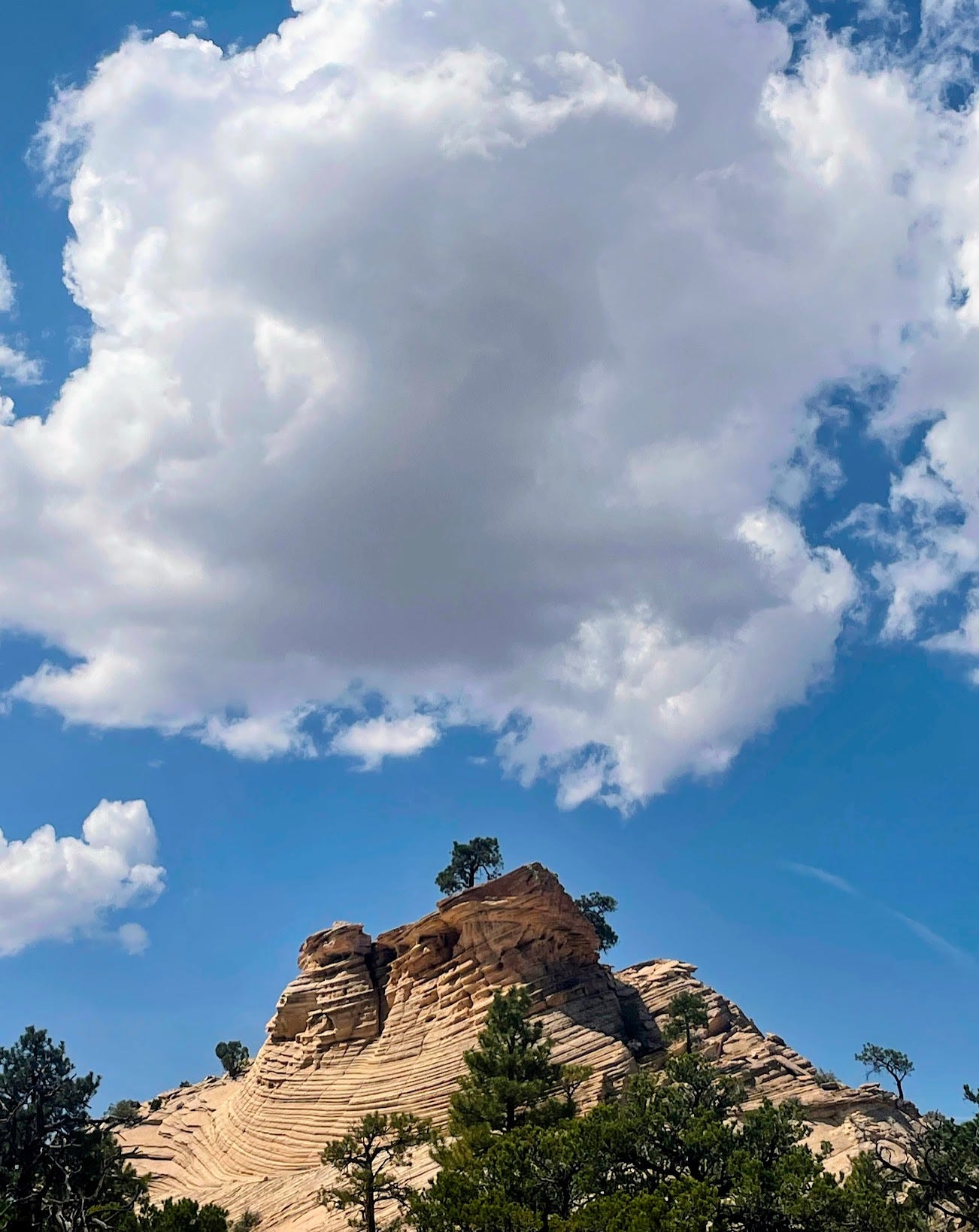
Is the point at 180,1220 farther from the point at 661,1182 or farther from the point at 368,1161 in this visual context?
the point at 661,1182

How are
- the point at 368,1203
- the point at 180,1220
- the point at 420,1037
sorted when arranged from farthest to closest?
the point at 420,1037 < the point at 368,1203 < the point at 180,1220

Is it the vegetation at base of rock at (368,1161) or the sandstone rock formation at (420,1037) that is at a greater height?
the sandstone rock formation at (420,1037)

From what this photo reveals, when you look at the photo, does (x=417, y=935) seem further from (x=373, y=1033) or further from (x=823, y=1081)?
(x=823, y=1081)

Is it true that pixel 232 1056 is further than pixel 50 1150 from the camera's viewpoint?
Yes

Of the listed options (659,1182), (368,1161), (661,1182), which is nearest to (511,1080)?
(368,1161)

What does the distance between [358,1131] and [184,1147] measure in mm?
44506

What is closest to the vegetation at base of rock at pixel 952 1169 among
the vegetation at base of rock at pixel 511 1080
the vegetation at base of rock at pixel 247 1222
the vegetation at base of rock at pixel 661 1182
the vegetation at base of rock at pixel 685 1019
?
the vegetation at base of rock at pixel 661 1182

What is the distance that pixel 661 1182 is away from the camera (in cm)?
3106

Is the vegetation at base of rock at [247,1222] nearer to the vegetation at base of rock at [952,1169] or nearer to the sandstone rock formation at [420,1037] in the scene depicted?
the sandstone rock formation at [420,1037]

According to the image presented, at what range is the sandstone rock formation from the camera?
200 feet

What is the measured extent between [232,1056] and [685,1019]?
65318 mm

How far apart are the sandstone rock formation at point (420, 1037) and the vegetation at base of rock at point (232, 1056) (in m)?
20.7

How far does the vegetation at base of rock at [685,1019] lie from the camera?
63125 mm

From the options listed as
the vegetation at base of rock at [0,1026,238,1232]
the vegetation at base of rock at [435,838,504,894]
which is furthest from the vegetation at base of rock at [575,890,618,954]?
the vegetation at base of rock at [0,1026,238,1232]
